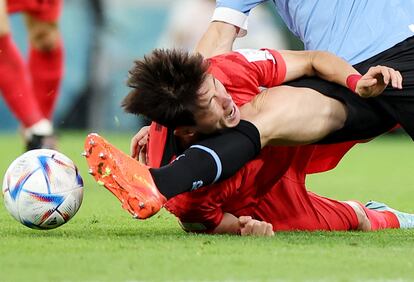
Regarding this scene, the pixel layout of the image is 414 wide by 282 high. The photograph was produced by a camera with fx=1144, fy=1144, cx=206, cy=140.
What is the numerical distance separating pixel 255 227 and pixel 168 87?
2.22 ft

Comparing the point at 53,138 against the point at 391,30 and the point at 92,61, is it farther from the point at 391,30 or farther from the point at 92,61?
the point at 92,61

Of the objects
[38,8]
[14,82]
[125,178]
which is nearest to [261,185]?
[125,178]

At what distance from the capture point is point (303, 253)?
386cm

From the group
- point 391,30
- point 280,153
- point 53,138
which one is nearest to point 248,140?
point 280,153

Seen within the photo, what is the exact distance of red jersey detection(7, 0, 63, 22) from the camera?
27.9 ft

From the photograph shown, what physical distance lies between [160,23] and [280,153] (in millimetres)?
9119

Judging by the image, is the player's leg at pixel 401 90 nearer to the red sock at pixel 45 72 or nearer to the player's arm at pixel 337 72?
the player's arm at pixel 337 72

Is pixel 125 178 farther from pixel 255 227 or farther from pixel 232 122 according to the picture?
pixel 255 227

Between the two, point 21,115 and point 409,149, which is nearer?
point 21,115

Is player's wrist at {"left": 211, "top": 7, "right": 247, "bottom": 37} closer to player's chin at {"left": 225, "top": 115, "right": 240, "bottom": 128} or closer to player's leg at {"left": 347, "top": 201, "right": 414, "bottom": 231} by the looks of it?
player's leg at {"left": 347, "top": 201, "right": 414, "bottom": 231}

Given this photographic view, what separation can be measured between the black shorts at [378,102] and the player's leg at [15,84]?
3504mm

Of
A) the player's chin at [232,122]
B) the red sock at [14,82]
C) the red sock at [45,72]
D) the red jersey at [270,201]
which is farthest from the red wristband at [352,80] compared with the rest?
the red sock at [45,72]

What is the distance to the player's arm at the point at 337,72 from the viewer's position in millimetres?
4250

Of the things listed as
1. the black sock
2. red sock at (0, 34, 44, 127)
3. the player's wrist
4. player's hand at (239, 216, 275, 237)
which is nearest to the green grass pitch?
player's hand at (239, 216, 275, 237)
